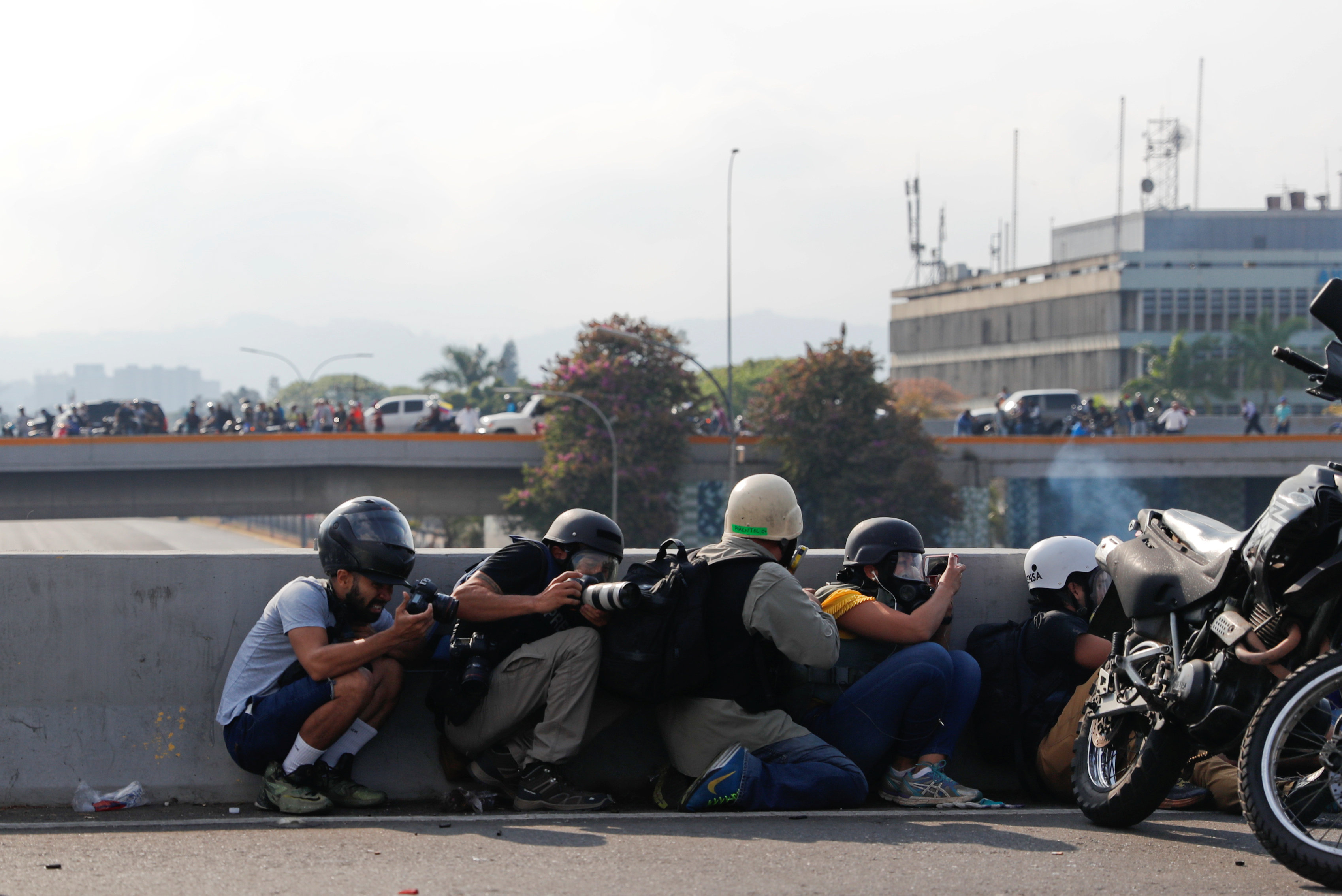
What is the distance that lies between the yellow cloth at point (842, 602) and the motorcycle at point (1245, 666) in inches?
37.9

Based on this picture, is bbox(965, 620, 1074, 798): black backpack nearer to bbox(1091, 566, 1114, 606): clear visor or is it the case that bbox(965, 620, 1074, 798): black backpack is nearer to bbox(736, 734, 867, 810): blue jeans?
bbox(1091, 566, 1114, 606): clear visor

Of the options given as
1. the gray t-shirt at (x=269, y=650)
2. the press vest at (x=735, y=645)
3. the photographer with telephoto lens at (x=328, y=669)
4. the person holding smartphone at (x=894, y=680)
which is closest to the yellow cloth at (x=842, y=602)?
the person holding smartphone at (x=894, y=680)

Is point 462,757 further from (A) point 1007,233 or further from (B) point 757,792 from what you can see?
(A) point 1007,233

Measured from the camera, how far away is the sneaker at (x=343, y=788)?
534 centimetres

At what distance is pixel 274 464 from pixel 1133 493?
30917mm

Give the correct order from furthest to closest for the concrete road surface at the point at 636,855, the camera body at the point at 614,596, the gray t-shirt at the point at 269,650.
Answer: the gray t-shirt at the point at 269,650 < the camera body at the point at 614,596 < the concrete road surface at the point at 636,855

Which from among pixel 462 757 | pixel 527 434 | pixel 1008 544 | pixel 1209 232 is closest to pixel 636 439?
pixel 527 434

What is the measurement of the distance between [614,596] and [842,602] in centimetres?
103

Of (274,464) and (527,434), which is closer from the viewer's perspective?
(274,464)

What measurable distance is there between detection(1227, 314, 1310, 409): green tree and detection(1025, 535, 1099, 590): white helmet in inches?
3257

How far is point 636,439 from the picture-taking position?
44844 millimetres

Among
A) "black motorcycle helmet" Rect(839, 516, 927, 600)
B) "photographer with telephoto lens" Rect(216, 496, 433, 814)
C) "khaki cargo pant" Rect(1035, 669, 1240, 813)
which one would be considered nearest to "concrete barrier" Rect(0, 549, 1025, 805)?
"photographer with telephoto lens" Rect(216, 496, 433, 814)

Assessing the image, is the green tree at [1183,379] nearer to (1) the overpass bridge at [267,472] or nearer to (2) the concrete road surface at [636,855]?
(1) the overpass bridge at [267,472]

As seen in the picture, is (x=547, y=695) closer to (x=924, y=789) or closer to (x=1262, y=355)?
(x=924, y=789)
